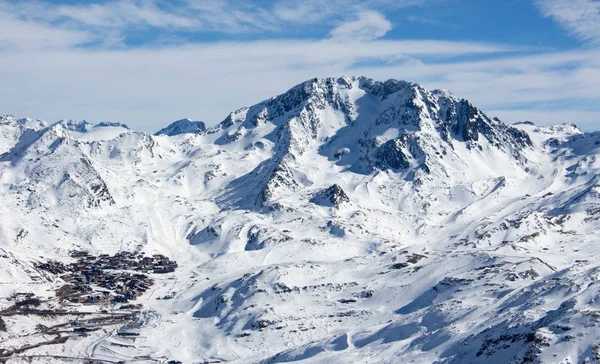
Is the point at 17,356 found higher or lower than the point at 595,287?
lower

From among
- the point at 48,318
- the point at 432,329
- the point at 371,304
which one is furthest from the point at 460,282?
the point at 48,318

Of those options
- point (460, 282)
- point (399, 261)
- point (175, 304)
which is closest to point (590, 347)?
point (460, 282)

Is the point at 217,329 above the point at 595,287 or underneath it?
underneath

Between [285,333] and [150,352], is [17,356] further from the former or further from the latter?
[285,333]

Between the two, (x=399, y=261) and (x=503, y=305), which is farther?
(x=399, y=261)

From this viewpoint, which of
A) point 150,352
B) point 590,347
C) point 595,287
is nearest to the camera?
point 590,347

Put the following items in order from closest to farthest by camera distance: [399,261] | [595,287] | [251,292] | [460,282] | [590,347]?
[590,347] < [595,287] < [460,282] < [251,292] < [399,261]

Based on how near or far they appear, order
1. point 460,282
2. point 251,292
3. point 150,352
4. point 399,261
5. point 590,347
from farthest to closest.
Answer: point 399,261 → point 251,292 → point 460,282 → point 150,352 → point 590,347

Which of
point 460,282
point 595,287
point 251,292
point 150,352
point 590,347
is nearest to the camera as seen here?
point 590,347

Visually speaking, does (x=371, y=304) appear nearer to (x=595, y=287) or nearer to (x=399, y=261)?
(x=399, y=261)
